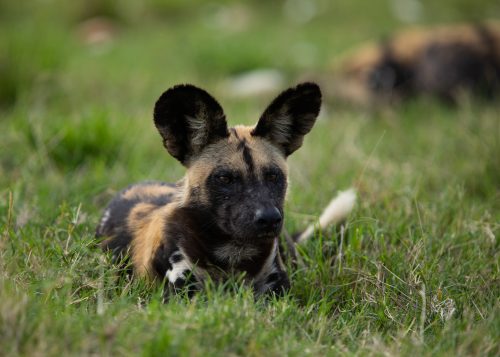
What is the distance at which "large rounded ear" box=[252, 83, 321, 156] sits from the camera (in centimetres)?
358

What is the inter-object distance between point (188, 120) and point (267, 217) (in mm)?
672

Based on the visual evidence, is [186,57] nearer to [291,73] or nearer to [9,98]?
[291,73]

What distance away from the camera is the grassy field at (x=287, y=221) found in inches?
111

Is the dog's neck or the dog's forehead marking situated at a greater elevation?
the dog's forehead marking

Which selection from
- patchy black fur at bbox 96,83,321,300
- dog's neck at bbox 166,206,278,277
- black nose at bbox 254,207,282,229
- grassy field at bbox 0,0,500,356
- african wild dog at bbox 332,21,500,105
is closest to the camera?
grassy field at bbox 0,0,500,356

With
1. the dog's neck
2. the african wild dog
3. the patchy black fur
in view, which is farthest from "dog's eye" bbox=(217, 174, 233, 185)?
the african wild dog

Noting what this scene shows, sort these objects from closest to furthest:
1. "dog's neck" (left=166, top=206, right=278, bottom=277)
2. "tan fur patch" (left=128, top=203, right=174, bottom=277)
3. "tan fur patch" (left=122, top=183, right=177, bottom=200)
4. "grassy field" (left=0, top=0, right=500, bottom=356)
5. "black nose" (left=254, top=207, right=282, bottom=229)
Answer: "grassy field" (left=0, top=0, right=500, bottom=356) < "black nose" (left=254, top=207, right=282, bottom=229) < "dog's neck" (left=166, top=206, right=278, bottom=277) < "tan fur patch" (left=128, top=203, right=174, bottom=277) < "tan fur patch" (left=122, top=183, right=177, bottom=200)

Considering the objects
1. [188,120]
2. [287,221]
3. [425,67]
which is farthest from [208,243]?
[425,67]

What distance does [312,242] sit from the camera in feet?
13.3

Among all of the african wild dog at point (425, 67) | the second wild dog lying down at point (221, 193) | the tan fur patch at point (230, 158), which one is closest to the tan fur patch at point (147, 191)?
the second wild dog lying down at point (221, 193)

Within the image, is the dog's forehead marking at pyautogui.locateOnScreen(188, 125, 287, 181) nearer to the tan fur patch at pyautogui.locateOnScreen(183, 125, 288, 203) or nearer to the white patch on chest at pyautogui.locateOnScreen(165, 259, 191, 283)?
the tan fur patch at pyautogui.locateOnScreen(183, 125, 288, 203)

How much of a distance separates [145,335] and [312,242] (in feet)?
5.26

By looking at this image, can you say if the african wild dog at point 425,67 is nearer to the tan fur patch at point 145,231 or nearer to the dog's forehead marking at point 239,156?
the tan fur patch at point 145,231

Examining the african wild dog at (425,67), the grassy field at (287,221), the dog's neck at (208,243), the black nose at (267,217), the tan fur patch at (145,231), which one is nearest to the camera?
the grassy field at (287,221)
